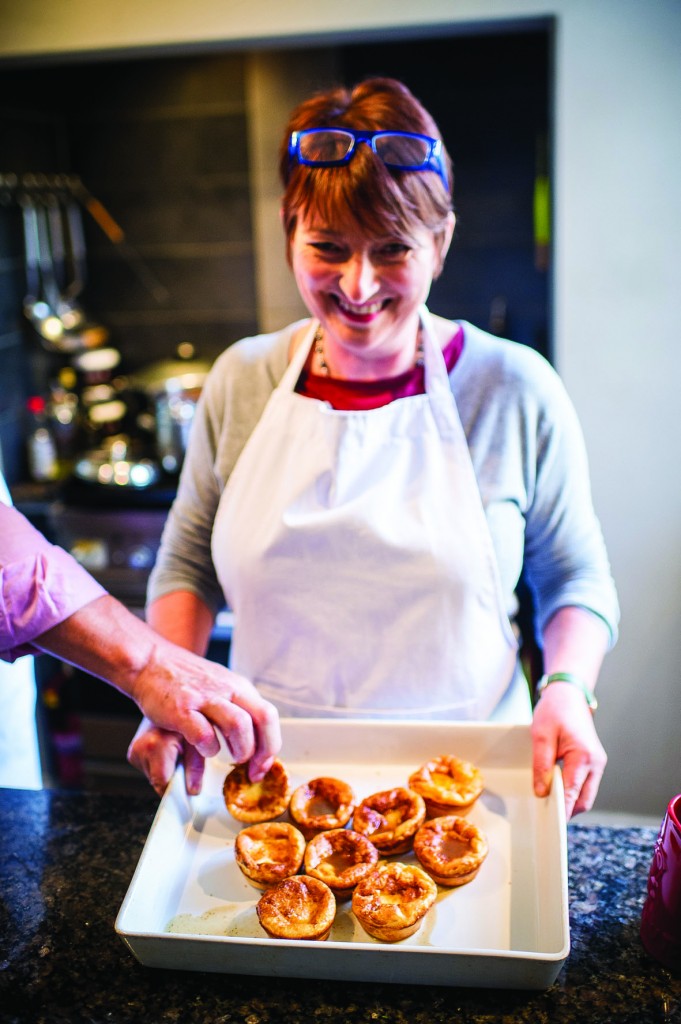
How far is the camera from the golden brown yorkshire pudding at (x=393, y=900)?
93 cm

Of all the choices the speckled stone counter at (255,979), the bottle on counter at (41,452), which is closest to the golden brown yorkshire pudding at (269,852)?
the speckled stone counter at (255,979)

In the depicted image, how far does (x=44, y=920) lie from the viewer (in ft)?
3.36

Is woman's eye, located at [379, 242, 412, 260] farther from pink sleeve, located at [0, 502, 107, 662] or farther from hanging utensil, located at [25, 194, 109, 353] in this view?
hanging utensil, located at [25, 194, 109, 353]

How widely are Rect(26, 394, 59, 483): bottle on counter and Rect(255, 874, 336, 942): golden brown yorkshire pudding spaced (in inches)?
90.1

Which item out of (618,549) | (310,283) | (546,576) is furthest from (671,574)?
(310,283)

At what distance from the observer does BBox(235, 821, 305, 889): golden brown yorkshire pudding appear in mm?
1031

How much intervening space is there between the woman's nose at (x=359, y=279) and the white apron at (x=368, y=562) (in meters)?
0.18

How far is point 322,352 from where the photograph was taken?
1509 millimetres

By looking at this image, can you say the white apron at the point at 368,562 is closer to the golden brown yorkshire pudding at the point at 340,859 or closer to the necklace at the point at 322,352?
the necklace at the point at 322,352

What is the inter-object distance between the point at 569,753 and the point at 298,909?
0.40 m

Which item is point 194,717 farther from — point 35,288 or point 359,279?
point 35,288

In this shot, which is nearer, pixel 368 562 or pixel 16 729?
pixel 368 562

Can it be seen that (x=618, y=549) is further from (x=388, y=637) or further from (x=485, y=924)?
(x=485, y=924)

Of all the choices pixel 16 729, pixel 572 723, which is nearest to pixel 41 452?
pixel 16 729
